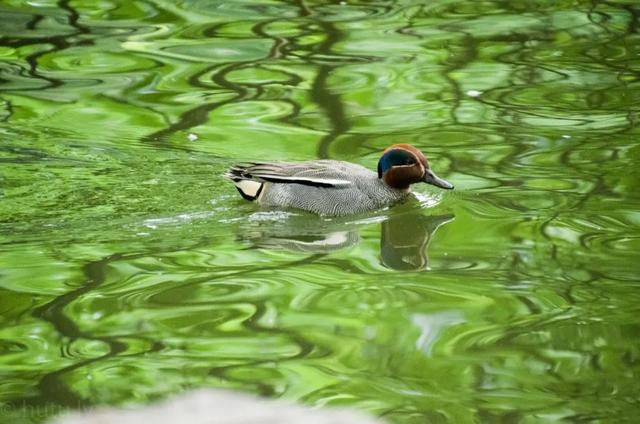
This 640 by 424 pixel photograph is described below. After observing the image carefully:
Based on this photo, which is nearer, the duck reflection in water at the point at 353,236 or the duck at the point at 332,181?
the duck reflection in water at the point at 353,236

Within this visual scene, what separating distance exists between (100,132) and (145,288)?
11.0 feet

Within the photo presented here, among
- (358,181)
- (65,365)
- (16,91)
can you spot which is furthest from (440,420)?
(16,91)

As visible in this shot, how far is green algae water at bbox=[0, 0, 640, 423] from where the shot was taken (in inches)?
222

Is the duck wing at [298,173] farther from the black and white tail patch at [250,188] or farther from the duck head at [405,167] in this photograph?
the duck head at [405,167]

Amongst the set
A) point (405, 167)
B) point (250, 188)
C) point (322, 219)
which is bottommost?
point (322, 219)

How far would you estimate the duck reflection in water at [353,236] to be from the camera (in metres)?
7.50

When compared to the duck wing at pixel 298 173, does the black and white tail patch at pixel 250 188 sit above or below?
below

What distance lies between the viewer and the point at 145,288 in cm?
676

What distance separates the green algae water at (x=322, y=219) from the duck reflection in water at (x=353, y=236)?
0.03m

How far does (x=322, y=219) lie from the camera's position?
8.36 meters

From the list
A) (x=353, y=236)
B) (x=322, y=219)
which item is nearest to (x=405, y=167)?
(x=322, y=219)

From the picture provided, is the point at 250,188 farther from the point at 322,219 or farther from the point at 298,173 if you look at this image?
the point at 322,219

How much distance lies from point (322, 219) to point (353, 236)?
0.44m

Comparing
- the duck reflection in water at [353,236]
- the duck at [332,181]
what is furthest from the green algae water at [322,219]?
the duck at [332,181]
